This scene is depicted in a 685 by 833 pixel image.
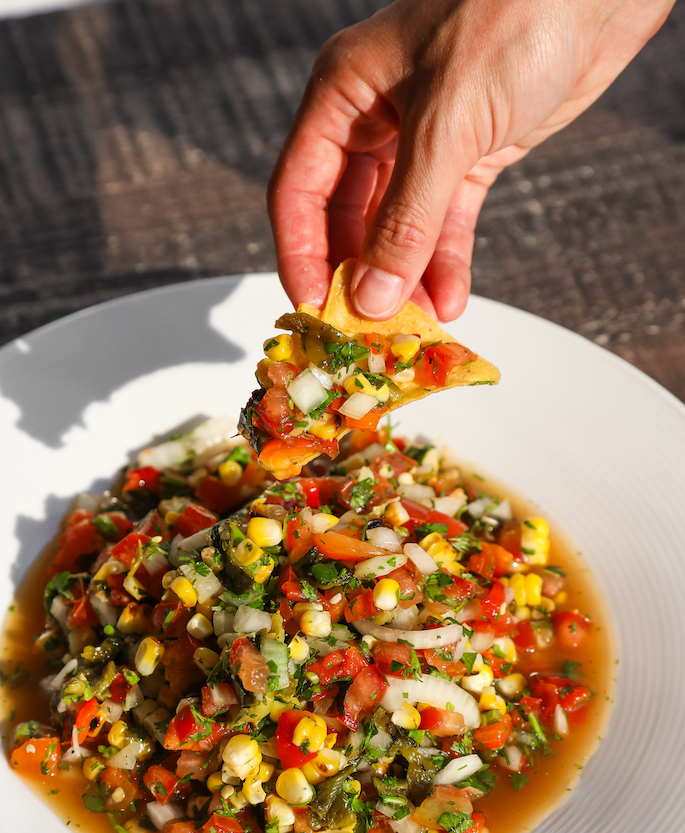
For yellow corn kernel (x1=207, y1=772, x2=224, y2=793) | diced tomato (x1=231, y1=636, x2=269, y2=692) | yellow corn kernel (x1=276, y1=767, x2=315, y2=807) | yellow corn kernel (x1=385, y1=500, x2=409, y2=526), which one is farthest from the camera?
yellow corn kernel (x1=385, y1=500, x2=409, y2=526)

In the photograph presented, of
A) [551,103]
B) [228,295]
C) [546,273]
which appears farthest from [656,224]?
[228,295]

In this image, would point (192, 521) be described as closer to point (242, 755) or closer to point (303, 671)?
point (303, 671)

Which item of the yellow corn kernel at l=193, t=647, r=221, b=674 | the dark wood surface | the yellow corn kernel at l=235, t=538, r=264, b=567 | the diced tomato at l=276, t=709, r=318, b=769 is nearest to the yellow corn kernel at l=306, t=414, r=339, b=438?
the yellow corn kernel at l=235, t=538, r=264, b=567

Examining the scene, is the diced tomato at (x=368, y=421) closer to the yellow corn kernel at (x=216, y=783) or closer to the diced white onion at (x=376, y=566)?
the diced white onion at (x=376, y=566)

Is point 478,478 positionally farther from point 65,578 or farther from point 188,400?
point 65,578

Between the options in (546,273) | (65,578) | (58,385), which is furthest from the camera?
(546,273)

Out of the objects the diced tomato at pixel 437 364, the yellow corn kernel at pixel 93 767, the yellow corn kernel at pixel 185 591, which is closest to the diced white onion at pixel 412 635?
the yellow corn kernel at pixel 185 591

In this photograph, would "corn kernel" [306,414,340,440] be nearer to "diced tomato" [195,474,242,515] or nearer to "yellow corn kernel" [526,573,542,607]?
"diced tomato" [195,474,242,515]
